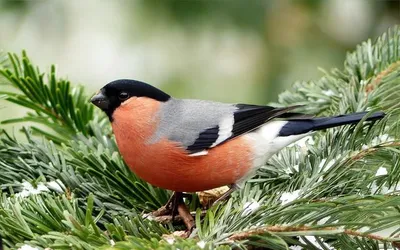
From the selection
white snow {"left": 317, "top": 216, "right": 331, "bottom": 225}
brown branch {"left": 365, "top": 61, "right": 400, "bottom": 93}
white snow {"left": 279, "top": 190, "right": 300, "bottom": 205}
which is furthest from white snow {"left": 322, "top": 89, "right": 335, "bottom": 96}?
white snow {"left": 317, "top": 216, "right": 331, "bottom": 225}

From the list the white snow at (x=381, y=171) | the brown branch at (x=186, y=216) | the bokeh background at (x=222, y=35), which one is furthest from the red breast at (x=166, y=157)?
the bokeh background at (x=222, y=35)

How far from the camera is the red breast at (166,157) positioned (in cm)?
186

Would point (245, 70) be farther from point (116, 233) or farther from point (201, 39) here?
point (116, 233)

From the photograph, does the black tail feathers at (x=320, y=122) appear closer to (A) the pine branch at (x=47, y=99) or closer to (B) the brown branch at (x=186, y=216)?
(B) the brown branch at (x=186, y=216)

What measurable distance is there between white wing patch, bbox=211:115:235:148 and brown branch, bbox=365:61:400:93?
0.42 m

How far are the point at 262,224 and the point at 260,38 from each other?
264cm

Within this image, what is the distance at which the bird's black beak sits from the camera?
208cm

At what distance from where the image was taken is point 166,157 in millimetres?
1985

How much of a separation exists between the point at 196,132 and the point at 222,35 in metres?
1.79

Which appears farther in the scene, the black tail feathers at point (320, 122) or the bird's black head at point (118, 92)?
the bird's black head at point (118, 92)

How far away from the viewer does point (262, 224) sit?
4.44ft

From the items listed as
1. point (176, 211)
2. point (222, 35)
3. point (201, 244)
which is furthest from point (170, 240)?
point (222, 35)

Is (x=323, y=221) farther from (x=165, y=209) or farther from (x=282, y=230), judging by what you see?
(x=165, y=209)

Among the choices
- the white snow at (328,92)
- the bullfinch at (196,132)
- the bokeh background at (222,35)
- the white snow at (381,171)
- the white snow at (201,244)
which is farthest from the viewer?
the bokeh background at (222,35)
